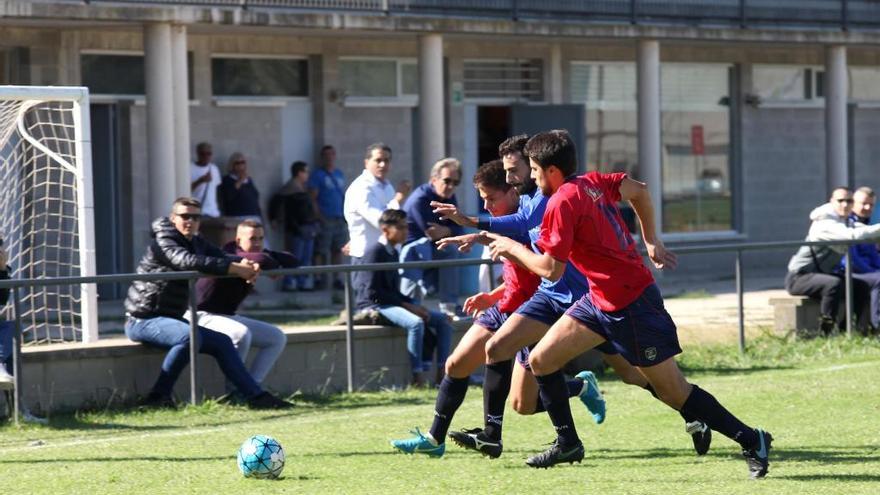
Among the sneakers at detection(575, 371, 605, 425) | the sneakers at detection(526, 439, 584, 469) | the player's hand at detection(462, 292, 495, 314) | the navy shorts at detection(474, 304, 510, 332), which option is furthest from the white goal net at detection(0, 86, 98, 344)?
the sneakers at detection(526, 439, 584, 469)

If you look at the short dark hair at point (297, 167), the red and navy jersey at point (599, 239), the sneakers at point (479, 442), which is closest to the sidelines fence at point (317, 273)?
the sneakers at point (479, 442)

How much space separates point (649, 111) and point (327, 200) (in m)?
5.10

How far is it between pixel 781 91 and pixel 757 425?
17.2 meters

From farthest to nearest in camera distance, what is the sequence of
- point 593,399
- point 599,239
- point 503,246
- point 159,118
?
1. point 159,118
2. point 593,399
3. point 599,239
4. point 503,246

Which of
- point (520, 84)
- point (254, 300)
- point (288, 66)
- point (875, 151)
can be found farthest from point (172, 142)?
point (875, 151)

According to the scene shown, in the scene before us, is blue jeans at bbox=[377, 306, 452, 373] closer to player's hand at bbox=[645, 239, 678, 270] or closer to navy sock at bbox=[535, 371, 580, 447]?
navy sock at bbox=[535, 371, 580, 447]

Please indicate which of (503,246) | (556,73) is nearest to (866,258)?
(503,246)

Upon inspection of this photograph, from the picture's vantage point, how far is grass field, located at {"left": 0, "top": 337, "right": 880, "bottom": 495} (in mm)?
8891

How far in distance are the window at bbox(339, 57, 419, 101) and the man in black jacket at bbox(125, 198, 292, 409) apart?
9751 mm

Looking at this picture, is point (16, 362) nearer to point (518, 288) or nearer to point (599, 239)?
point (518, 288)

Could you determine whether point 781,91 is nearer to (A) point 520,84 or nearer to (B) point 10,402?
(A) point 520,84

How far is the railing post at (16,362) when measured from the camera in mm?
11656

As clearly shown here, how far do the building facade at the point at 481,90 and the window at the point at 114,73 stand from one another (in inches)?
0.9

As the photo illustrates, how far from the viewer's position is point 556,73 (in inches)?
970
